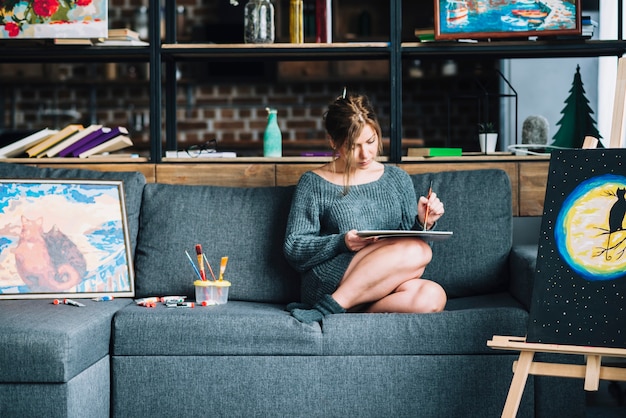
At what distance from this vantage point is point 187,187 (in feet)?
10.7

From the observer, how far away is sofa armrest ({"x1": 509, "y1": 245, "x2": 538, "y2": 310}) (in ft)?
8.84

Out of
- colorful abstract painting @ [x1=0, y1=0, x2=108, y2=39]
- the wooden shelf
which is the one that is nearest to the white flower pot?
the wooden shelf

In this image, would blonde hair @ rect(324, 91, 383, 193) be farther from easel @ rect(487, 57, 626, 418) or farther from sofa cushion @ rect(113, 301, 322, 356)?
easel @ rect(487, 57, 626, 418)

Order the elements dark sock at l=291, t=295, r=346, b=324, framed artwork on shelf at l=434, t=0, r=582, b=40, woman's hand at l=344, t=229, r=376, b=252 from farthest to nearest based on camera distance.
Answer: framed artwork on shelf at l=434, t=0, r=582, b=40, woman's hand at l=344, t=229, r=376, b=252, dark sock at l=291, t=295, r=346, b=324

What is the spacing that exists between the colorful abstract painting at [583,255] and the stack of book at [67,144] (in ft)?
6.44

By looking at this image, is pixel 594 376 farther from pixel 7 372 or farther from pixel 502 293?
pixel 7 372

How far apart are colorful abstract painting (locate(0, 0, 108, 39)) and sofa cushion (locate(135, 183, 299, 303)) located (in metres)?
0.78

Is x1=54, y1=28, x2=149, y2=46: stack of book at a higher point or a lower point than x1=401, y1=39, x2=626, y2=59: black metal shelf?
higher

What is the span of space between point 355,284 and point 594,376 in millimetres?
830

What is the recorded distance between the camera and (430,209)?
2.83 meters

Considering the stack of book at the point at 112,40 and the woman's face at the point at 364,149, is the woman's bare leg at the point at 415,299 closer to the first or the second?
the woman's face at the point at 364,149

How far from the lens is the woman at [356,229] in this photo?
273 cm

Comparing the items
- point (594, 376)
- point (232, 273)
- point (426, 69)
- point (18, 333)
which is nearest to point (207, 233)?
point (232, 273)

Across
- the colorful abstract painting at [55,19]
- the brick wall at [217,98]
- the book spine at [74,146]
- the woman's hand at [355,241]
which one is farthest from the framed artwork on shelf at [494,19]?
the brick wall at [217,98]
